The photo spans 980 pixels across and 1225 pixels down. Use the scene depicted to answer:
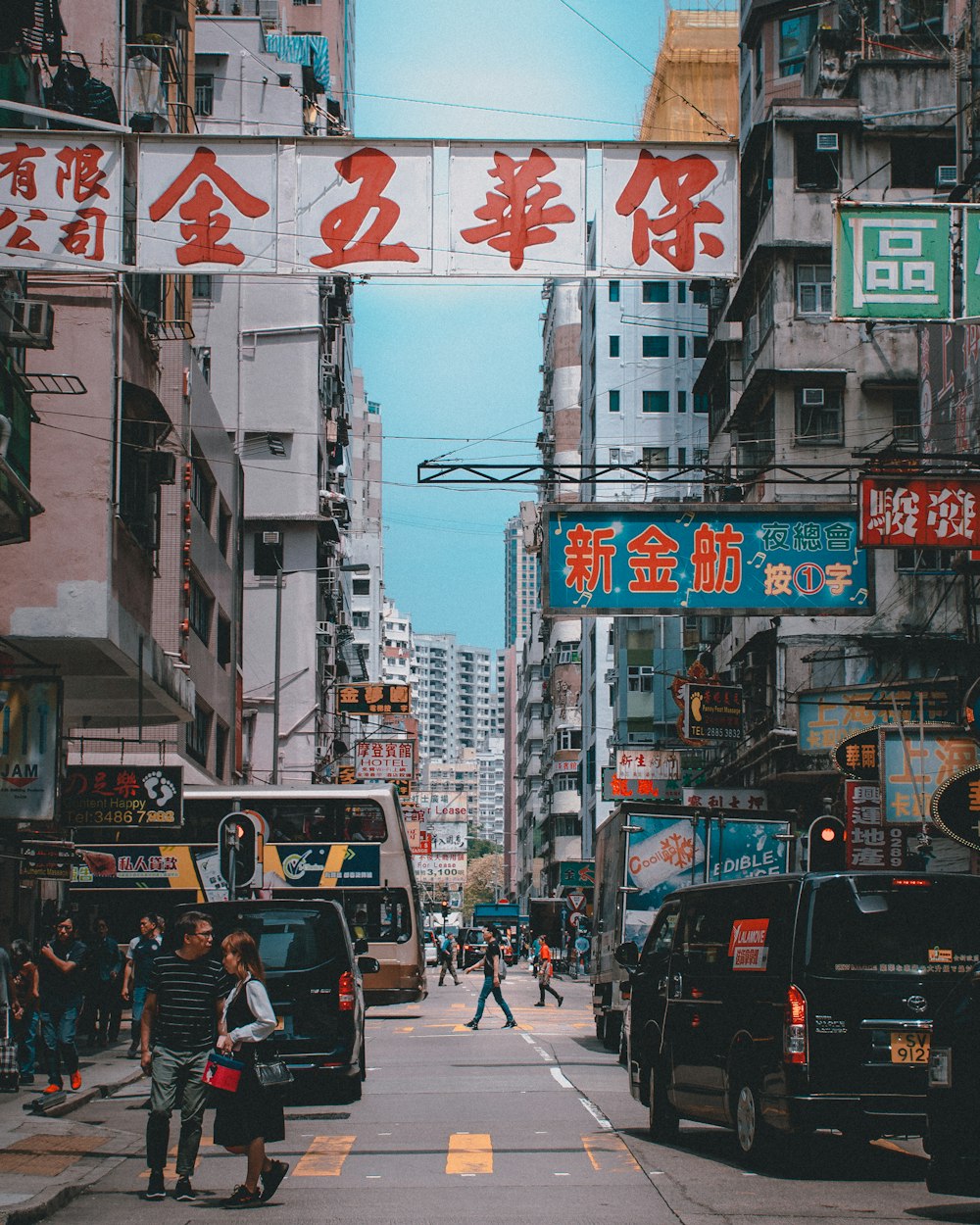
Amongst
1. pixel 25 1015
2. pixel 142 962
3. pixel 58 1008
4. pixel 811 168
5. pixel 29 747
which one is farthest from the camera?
pixel 811 168

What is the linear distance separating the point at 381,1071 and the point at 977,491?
10.0 metres

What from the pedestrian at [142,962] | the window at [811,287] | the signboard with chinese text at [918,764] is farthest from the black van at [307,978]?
the window at [811,287]

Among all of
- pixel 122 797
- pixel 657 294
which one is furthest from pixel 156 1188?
pixel 657 294

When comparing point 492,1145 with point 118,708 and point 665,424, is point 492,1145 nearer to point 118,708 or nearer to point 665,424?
point 118,708

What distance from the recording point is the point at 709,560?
19.5m

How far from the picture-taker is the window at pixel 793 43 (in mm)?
54562

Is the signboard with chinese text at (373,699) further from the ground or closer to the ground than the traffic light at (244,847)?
A: further from the ground

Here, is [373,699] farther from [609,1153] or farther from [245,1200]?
[245,1200]

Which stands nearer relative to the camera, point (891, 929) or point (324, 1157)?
point (891, 929)

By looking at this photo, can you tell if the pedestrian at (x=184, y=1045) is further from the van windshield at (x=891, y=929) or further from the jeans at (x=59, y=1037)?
the jeans at (x=59, y=1037)

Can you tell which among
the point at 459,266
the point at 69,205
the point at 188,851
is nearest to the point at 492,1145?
the point at 459,266

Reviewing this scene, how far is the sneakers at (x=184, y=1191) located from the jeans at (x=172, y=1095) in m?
0.04

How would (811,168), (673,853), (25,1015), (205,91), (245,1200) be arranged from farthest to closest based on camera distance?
(205,91), (811,168), (673,853), (25,1015), (245,1200)

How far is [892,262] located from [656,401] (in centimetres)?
7639
